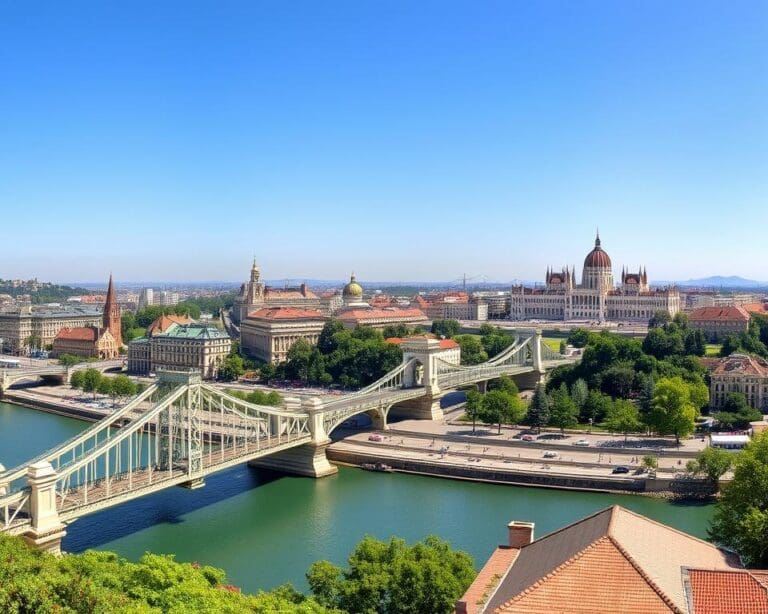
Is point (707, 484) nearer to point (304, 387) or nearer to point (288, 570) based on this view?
point (288, 570)

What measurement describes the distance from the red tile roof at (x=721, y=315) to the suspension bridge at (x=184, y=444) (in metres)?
41.7

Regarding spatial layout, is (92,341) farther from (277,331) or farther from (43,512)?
(43,512)

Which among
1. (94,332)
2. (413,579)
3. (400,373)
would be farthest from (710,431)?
(94,332)

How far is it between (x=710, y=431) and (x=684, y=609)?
1394 inches

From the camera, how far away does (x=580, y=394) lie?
49875 millimetres

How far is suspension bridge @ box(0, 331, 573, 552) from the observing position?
78.6 ft

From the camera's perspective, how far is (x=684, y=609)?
439 inches

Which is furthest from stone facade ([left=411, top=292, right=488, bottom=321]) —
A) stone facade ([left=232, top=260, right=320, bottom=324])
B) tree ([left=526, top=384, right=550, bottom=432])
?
tree ([left=526, top=384, right=550, bottom=432])

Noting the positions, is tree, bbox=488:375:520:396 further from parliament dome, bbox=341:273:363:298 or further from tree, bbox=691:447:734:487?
parliament dome, bbox=341:273:363:298

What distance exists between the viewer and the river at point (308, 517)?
2673cm

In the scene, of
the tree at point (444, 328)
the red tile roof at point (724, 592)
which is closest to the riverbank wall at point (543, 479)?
the red tile roof at point (724, 592)

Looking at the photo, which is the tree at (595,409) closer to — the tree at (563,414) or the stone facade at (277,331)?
the tree at (563,414)

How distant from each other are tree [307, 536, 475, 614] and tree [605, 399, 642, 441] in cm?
2426

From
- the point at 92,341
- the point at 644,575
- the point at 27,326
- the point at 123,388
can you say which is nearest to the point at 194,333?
the point at 92,341
